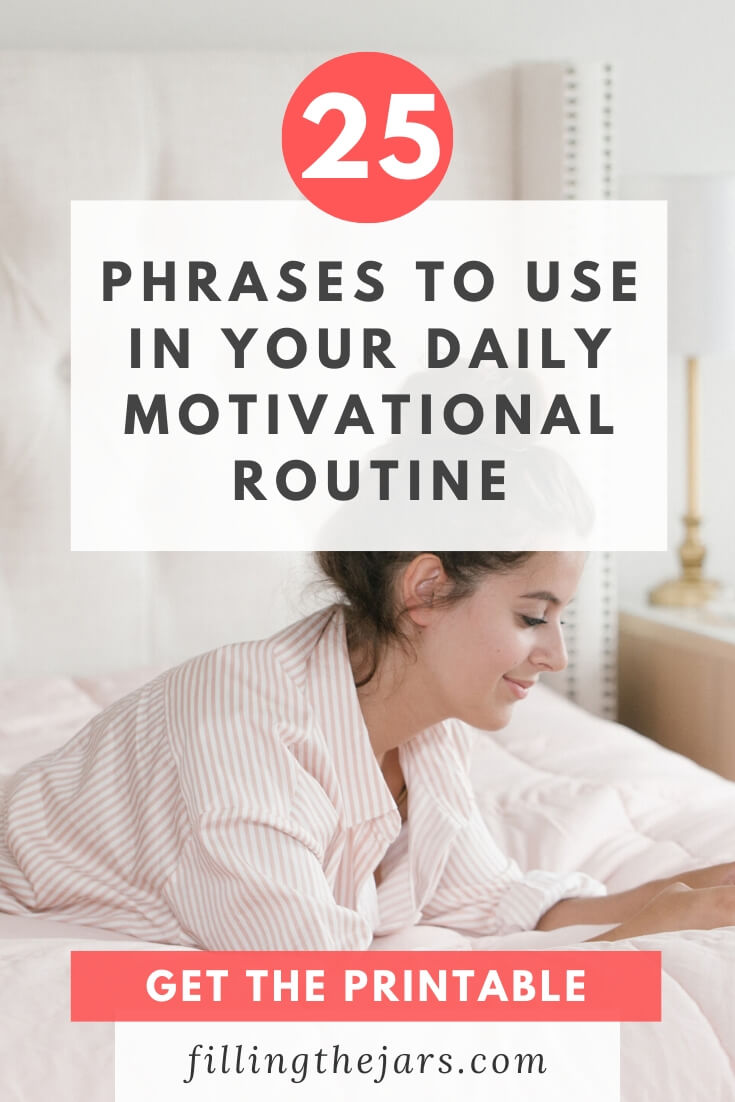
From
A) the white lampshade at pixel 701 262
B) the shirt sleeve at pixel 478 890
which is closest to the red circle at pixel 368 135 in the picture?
the white lampshade at pixel 701 262

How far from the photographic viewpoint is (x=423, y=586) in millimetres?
706

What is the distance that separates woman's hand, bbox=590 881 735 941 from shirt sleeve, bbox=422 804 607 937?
0.14 m

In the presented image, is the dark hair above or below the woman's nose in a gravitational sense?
above

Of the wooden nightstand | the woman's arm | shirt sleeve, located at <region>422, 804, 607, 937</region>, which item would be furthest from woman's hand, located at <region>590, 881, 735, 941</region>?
the wooden nightstand

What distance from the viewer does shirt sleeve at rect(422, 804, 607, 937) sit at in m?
0.84

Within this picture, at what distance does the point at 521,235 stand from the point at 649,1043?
→ 4.51ft

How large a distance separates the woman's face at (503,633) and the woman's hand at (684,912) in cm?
15

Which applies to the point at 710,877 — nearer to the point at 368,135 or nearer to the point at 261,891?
the point at 261,891

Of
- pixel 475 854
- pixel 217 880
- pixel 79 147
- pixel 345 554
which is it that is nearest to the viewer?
pixel 217 880

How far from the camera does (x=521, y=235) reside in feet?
5.49

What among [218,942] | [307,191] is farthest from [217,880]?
[307,191]

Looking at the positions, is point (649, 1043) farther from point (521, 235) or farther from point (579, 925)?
point (521, 235)

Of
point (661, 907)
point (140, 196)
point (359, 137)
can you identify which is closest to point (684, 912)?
point (661, 907)

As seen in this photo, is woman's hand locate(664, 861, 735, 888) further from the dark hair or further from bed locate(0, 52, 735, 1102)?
bed locate(0, 52, 735, 1102)
